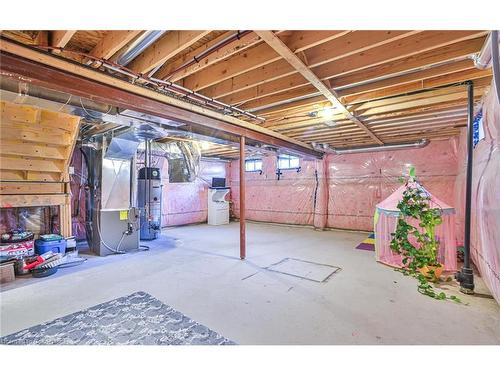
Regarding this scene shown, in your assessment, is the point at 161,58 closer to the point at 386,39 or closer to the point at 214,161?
the point at 386,39

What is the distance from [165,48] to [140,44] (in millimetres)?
183

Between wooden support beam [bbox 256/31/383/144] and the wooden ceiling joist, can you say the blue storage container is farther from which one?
wooden support beam [bbox 256/31/383/144]

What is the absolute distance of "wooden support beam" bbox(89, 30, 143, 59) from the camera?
1.64 meters

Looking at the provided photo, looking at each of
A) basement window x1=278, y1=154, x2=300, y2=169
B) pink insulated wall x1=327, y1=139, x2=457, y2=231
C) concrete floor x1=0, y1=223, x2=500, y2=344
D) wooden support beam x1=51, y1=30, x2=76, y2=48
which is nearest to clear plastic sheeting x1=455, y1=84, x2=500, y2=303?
concrete floor x1=0, y1=223, x2=500, y2=344

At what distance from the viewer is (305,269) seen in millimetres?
3264

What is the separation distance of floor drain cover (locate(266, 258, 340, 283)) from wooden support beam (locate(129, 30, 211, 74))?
272cm

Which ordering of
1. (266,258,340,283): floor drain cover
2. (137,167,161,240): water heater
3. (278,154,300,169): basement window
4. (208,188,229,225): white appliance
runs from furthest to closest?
1. (208,188,229,225): white appliance
2. (278,154,300,169): basement window
3. (137,167,161,240): water heater
4. (266,258,340,283): floor drain cover

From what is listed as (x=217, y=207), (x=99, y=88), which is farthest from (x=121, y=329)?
(x=217, y=207)

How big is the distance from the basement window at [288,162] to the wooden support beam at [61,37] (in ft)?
20.0

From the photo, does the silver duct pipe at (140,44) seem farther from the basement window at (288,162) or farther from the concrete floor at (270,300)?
the basement window at (288,162)

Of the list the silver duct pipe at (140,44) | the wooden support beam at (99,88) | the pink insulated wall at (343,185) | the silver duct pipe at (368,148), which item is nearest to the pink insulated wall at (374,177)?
the pink insulated wall at (343,185)

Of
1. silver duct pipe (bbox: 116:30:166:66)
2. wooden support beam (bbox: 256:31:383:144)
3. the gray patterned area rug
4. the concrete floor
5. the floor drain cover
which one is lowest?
the floor drain cover

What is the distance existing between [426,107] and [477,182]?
113 cm

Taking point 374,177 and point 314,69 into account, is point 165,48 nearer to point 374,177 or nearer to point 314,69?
point 314,69
